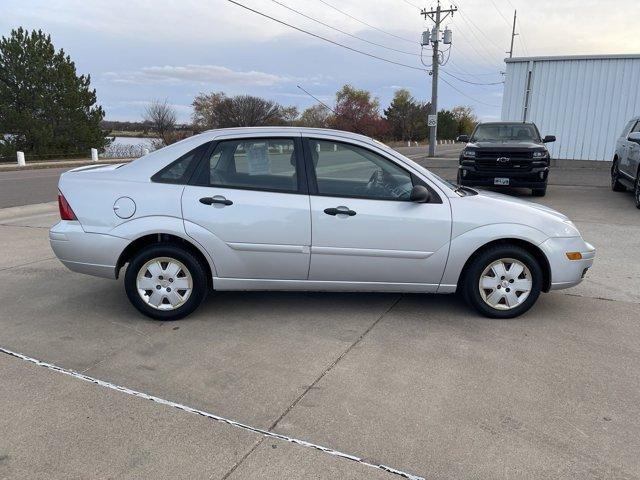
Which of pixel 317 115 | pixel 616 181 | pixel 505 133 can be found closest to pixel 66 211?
pixel 505 133

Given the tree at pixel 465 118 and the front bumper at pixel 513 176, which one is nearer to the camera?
the front bumper at pixel 513 176

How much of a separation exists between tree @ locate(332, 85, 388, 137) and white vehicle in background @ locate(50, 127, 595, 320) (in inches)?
2325

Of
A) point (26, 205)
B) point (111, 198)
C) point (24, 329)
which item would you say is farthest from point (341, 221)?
point (26, 205)

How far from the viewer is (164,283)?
4.36 meters

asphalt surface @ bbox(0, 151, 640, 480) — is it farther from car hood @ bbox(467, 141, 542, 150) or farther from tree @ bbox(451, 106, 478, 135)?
tree @ bbox(451, 106, 478, 135)

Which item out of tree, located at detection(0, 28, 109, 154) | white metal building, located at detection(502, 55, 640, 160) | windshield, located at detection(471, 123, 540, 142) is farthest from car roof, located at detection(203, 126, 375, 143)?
tree, located at detection(0, 28, 109, 154)

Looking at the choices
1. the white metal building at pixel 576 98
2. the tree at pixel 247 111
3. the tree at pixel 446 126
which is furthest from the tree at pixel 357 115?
the white metal building at pixel 576 98

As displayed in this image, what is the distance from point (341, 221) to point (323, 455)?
2.02 meters

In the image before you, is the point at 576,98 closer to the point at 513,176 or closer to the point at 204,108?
the point at 513,176

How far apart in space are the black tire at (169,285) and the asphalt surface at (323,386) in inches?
4.9

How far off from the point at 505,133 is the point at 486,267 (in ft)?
28.8

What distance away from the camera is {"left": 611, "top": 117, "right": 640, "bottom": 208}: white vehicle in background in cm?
1006

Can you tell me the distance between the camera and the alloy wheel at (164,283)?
432 cm

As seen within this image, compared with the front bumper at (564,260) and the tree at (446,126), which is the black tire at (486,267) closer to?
the front bumper at (564,260)
